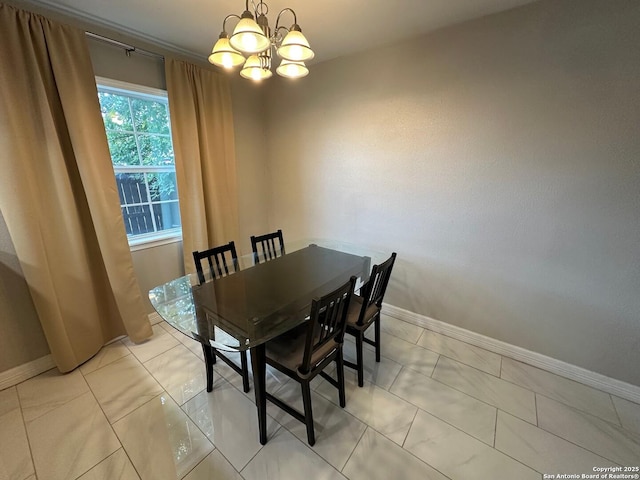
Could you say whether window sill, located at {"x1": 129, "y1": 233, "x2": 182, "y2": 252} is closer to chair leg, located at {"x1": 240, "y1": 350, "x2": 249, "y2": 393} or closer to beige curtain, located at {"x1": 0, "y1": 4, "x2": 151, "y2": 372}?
beige curtain, located at {"x1": 0, "y1": 4, "x2": 151, "y2": 372}

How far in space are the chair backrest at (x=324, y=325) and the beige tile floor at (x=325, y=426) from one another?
0.50 m

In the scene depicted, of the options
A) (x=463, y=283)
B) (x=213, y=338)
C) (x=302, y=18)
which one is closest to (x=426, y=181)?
(x=463, y=283)

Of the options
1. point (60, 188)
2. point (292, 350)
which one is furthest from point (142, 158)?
point (292, 350)

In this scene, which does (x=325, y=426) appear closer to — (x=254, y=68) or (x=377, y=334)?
(x=377, y=334)

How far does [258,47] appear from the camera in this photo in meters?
1.21

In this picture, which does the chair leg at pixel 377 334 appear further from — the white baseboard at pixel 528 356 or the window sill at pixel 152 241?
the window sill at pixel 152 241

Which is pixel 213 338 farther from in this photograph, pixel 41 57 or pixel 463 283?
pixel 41 57

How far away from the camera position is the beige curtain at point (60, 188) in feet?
5.16

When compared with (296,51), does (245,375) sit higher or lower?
lower

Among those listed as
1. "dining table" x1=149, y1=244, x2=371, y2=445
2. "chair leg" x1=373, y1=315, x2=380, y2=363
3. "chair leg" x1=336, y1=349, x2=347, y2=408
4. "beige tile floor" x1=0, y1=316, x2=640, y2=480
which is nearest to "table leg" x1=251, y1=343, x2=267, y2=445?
"dining table" x1=149, y1=244, x2=371, y2=445

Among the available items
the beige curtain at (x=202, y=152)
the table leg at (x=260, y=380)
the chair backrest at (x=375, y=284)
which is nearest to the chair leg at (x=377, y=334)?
the chair backrest at (x=375, y=284)

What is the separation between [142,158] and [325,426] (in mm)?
2622

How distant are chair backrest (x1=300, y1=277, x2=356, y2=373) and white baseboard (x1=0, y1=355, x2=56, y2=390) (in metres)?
2.08

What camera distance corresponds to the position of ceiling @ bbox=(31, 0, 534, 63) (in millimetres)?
1633
